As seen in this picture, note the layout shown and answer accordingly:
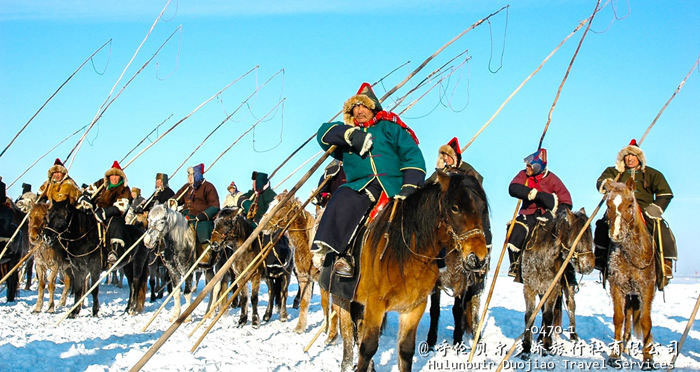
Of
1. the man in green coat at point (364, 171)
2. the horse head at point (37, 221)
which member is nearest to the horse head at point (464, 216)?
the man in green coat at point (364, 171)

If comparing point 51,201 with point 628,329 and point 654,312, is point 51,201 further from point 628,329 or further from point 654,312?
point 654,312

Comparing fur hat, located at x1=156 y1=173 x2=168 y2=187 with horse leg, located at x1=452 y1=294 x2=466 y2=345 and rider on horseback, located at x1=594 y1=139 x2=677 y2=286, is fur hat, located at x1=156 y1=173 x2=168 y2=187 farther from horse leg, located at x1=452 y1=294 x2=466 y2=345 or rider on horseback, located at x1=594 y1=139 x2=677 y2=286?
rider on horseback, located at x1=594 y1=139 x2=677 y2=286

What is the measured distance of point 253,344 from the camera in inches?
406

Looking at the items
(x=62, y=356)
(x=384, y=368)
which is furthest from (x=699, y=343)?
(x=62, y=356)

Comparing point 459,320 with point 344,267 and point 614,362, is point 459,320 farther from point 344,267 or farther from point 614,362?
point 344,267

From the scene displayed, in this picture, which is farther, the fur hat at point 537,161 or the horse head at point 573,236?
the fur hat at point 537,161

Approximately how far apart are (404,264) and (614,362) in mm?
4443

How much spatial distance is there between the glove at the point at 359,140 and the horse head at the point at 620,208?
14.1 ft

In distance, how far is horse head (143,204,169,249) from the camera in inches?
523

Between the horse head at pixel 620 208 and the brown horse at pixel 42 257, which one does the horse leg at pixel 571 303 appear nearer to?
the horse head at pixel 620 208

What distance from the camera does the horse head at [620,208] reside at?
9.43 meters

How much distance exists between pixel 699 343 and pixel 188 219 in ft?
33.8

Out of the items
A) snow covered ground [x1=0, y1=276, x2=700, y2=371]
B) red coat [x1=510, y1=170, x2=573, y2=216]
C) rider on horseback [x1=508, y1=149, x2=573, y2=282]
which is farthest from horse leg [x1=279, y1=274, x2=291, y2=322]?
red coat [x1=510, y1=170, x2=573, y2=216]

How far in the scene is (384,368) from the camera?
8609 millimetres
